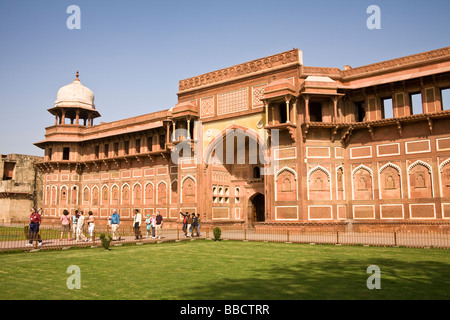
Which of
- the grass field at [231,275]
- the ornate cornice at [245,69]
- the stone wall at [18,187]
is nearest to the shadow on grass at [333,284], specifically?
the grass field at [231,275]

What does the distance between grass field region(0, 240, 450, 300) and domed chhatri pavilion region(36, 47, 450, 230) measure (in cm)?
761

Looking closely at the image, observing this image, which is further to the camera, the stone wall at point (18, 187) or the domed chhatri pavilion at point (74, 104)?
the stone wall at point (18, 187)

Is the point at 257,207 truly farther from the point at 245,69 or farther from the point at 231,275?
the point at 231,275

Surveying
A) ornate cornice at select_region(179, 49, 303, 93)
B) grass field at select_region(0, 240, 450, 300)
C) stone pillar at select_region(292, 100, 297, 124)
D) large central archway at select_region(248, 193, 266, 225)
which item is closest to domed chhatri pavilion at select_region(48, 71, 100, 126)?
ornate cornice at select_region(179, 49, 303, 93)

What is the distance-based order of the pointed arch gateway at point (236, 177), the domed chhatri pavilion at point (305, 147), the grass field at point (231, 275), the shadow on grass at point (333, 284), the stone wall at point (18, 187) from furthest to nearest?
1. the stone wall at point (18, 187)
2. the pointed arch gateway at point (236, 177)
3. the domed chhatri pavilion at point (305, 147)
4. the grass field at point (231, 275)
5. the shadow on grass at point (333, 284)

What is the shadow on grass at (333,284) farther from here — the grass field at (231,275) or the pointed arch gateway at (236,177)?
the pointed arch gateway at (236,177)

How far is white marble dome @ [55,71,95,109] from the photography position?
3494cm

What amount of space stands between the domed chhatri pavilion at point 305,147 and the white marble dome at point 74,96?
8594mm

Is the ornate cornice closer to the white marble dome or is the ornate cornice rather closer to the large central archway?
the large central archway

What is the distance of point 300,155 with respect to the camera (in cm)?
2030

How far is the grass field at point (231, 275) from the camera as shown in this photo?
6254 mm

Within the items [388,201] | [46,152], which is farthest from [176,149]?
[46,152]

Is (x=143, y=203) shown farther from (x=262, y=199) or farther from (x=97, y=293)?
(x=97, y=293)

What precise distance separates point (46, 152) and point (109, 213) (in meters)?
9.28
